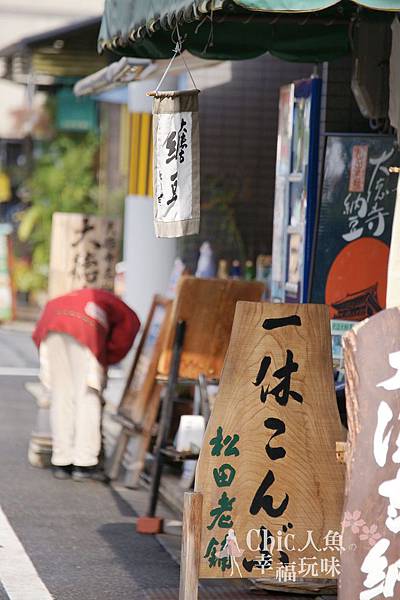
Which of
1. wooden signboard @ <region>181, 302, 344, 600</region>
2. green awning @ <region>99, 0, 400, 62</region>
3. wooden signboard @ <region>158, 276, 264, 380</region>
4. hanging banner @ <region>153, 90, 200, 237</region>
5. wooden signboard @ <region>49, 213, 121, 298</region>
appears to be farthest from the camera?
wooden signboard @ <region>49, 213, 121, 298</region>

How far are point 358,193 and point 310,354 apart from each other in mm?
2357

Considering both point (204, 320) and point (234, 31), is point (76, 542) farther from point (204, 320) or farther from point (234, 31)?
point (234, 31)

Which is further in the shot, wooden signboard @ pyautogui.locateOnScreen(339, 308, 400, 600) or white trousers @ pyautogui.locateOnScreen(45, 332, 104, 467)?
white trousers @ pyautogui.locateOnScreen(45, 332, 104, 467)

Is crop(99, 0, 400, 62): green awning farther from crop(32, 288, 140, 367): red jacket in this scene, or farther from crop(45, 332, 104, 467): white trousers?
crop(45, 332, 104, 467): white trousers

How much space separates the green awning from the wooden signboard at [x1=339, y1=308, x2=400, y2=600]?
2.44m

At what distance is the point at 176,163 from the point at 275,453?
1713 millimetres

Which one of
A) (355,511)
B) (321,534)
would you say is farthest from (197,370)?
(355,511)

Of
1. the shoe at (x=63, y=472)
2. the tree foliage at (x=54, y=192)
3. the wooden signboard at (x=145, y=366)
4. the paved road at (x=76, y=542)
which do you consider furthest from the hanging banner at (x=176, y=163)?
the tree foliage at (x=54, y=192)

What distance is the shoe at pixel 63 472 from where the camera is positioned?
1105 cm

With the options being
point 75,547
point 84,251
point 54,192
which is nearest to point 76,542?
point 75,547

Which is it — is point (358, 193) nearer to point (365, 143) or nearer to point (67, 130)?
point (365, 143)

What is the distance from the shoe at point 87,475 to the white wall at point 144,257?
384 centimetres

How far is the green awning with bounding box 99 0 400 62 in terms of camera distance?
7973mm

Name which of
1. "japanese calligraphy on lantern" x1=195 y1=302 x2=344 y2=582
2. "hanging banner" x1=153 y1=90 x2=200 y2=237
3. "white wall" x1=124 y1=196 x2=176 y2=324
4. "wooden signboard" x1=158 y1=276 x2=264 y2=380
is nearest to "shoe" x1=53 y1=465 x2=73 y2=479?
"wooden signboard" x1=158 y1=276 x2=264 y2=380
